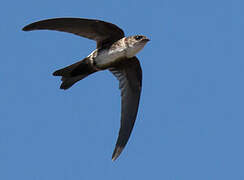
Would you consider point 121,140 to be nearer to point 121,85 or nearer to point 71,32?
point 121,85

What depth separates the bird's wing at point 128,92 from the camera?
11422 mm

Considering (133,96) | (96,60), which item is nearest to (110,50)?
(96,60)

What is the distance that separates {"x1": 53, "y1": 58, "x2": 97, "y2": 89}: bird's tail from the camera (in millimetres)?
10977

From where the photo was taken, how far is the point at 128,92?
38.2 ft

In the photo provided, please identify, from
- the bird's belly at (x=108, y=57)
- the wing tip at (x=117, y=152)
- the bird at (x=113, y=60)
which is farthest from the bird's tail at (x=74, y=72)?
the wing tip at (x=117, y=152)

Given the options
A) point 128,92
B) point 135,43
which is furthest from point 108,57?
point 128,92

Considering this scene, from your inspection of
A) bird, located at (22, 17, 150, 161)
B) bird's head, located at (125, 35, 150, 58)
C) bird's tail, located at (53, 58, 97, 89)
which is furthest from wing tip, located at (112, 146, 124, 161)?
bird's head, located at (125, 35, 150, 58)

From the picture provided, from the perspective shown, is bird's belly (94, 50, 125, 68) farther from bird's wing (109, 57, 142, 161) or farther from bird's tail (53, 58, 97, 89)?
bird's wing (109, 57, 142, 161)

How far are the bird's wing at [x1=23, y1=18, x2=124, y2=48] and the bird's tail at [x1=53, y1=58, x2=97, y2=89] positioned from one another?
1.04ft

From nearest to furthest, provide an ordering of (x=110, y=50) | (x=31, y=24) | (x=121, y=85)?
(x=31, y=24) < (x=110, y=50) < (x=121, y=85)

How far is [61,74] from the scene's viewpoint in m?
11.0

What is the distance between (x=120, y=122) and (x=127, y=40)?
1.36 metres

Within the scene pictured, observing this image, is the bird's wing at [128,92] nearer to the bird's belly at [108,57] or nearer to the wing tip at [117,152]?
the wing tip at [117,152]

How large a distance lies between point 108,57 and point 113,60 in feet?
0.30
